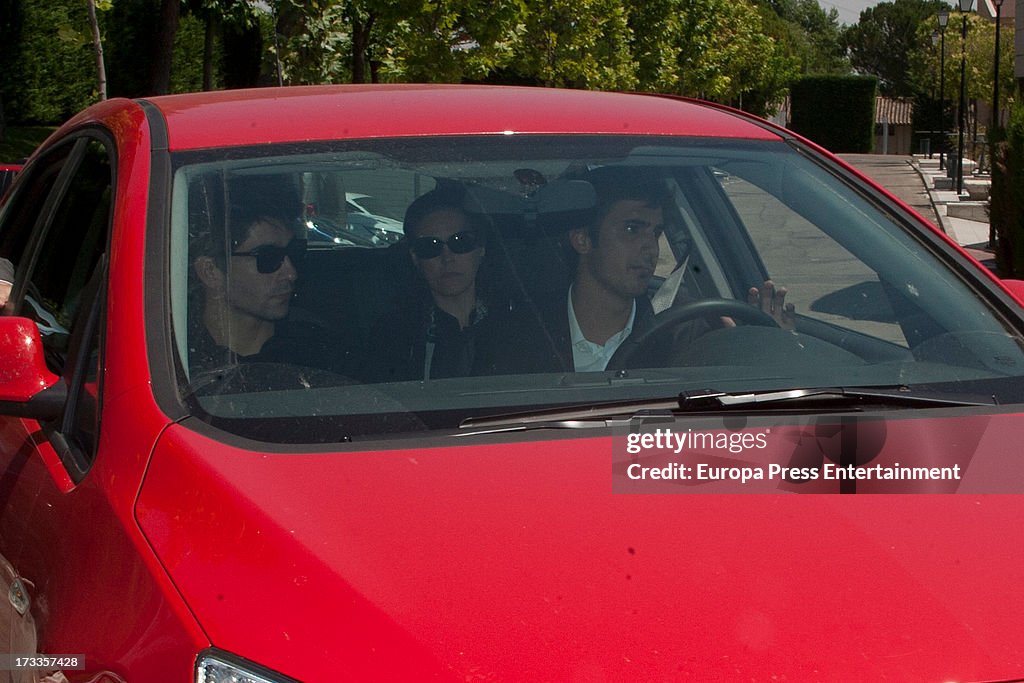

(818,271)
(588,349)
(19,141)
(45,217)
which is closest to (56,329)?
(45,217)

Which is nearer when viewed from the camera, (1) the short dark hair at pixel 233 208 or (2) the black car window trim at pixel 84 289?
(2) the black car window trim at pixel 84 289

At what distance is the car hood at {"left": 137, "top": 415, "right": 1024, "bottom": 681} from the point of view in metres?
1.77

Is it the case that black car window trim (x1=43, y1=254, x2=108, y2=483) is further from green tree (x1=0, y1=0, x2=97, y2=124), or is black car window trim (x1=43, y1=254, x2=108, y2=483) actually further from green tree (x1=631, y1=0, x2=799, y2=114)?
green tree (x1=631, y1=0, x2=799, y2=114)

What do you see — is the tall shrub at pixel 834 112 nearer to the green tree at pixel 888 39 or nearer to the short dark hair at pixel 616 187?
the green tree at pixel 888 39

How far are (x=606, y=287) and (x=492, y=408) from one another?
782 millimetres

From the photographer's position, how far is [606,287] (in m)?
3.11

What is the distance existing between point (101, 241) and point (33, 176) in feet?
2.95

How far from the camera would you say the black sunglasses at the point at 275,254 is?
2.71 metres

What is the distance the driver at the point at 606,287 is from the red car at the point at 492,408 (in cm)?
1

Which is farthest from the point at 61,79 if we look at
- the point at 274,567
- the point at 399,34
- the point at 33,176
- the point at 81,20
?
the point at 274,567

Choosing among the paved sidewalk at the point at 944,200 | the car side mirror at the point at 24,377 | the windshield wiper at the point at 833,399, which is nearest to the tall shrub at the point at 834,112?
the paved sidewalk at the point at 944,200

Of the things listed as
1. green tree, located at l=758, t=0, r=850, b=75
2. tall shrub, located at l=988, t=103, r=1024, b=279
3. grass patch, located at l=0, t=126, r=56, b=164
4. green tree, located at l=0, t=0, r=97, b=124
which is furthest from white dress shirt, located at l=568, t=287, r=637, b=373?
green tree, located at l=758, t=0, r=850, b=75

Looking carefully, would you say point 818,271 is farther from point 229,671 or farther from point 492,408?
point 229,671

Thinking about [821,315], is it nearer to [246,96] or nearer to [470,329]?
[470,329]
